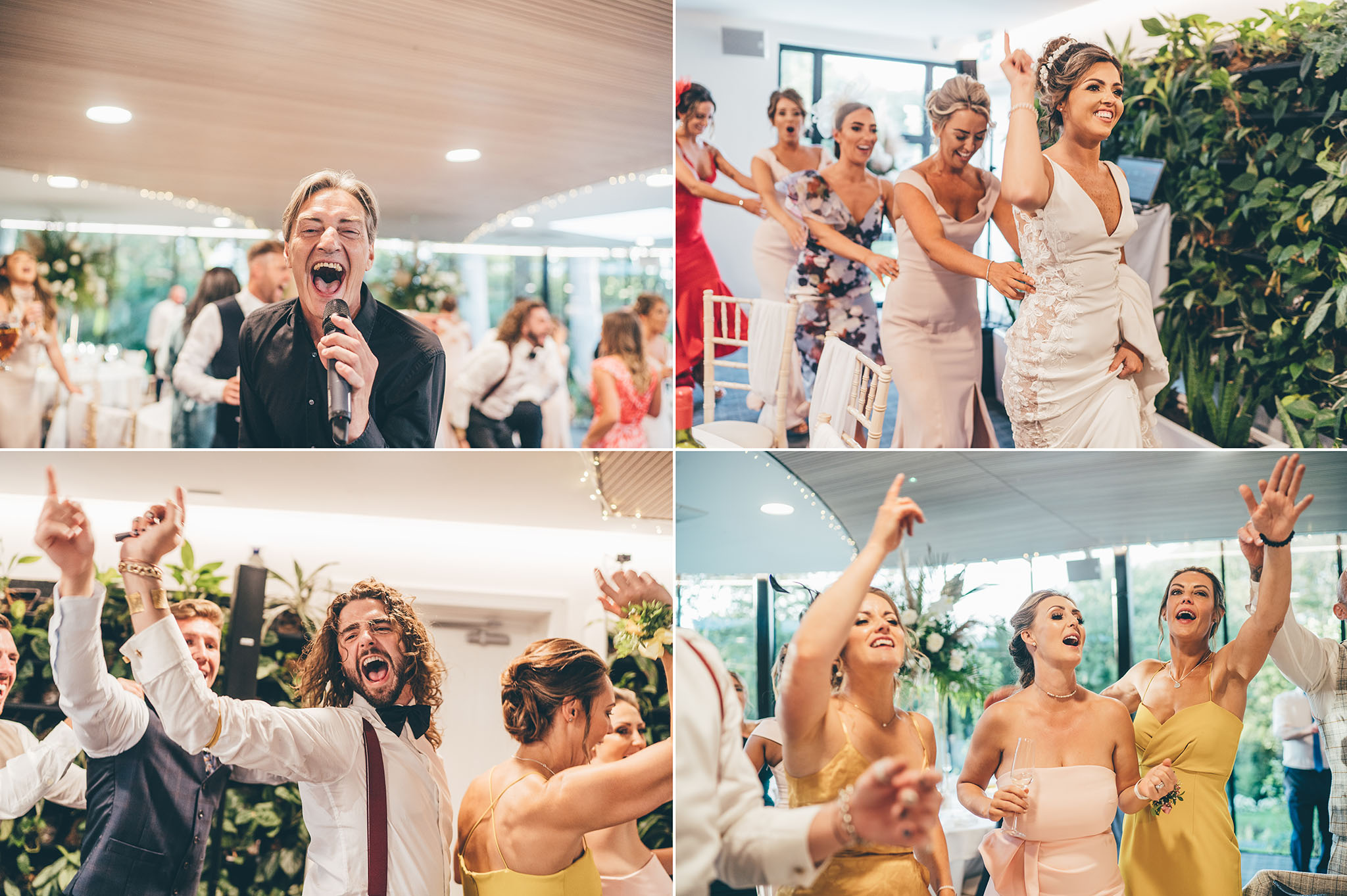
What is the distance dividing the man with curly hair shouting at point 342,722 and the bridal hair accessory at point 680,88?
126 centimetres

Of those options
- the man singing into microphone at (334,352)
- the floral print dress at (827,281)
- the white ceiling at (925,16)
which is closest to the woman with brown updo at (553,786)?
the man singing into microphone at (334,352)

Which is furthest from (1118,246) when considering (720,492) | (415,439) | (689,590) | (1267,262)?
(415,439)

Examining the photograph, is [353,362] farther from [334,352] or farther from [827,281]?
[827,281]

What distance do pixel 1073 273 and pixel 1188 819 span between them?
1.29 m

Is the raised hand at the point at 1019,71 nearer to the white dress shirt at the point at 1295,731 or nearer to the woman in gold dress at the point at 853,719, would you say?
the woman in gold dress at the point at 853,719

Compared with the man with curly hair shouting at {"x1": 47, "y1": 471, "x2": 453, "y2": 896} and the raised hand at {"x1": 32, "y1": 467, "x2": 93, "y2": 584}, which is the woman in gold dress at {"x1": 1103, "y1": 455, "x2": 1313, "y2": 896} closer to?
the man with curly hair shouting at {"x1": 47, "y1": 471, "x2": 453, "y2": 896}

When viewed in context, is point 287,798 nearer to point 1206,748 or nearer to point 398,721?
point 398,721

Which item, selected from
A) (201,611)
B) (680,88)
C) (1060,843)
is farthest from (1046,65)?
(201,611)

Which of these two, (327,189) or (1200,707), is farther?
(1200,707)

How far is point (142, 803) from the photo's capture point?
2.15 m

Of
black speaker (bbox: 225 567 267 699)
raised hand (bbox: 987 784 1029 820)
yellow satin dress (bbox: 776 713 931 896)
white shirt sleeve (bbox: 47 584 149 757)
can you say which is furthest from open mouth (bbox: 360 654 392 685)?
raised hand (bbox: 987 784 1029 820)

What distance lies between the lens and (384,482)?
2.23 m

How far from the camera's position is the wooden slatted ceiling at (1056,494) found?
2258mm

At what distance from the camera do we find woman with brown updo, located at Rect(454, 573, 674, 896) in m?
2.14
